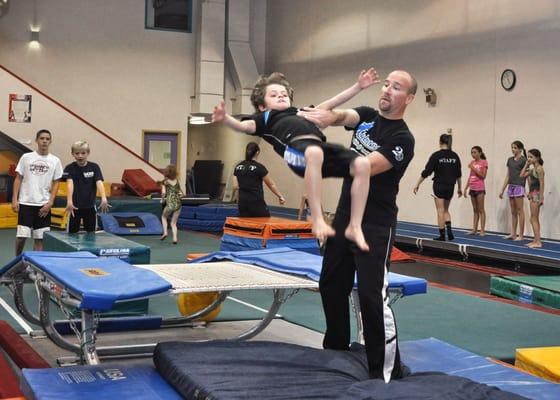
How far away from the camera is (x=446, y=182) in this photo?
12.3 m

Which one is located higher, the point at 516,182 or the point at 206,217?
the point at 516,182

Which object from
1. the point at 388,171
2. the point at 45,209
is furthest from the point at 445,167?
the point at 388,171

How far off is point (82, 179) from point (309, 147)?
4.93 metres

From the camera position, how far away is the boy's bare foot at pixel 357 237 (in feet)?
11.5

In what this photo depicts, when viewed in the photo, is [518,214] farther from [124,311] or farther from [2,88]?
[2,88]

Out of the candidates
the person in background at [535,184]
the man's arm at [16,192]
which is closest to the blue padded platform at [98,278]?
the man's arm at [16,192]

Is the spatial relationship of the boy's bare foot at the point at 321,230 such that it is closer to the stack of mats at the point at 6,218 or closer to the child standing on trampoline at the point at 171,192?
the child standing on trampoline at the point at 171,192

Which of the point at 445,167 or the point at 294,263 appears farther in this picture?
the point at 445,167

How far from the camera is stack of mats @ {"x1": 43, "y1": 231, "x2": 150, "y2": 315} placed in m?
6.59

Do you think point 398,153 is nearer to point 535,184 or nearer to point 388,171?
point 388,171

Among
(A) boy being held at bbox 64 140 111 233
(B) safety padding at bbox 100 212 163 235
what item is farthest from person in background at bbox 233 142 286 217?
(B) safety padding at bbox 100 212 163 235

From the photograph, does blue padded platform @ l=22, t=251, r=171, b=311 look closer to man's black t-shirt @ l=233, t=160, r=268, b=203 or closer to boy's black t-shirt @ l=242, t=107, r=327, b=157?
boy's black t-shirt @ l=242, t=107, r=327, b=157

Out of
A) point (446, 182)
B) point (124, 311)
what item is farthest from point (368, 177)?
point (446, 182)

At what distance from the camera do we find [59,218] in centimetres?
1404
